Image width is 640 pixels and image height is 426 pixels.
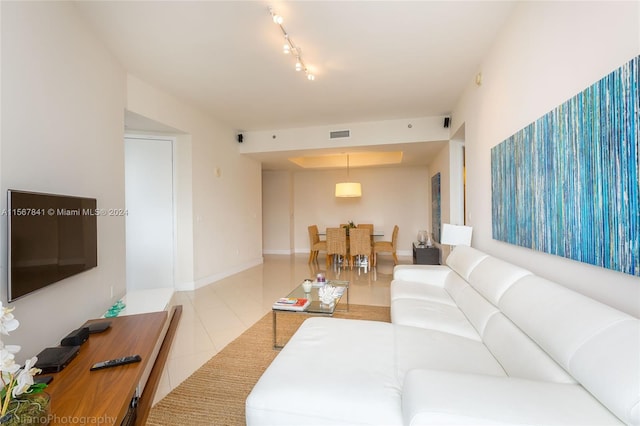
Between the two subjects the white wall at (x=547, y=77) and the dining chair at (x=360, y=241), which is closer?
the white wall at (x=547, y=77)

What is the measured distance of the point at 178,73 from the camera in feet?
10.8

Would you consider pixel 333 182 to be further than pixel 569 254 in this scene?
Yes

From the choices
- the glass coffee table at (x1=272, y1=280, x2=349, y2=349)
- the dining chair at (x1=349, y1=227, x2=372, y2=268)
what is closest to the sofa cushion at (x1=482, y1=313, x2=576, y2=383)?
the glass coffee table at (x1=272, y1=280, x2=349, y2=349)

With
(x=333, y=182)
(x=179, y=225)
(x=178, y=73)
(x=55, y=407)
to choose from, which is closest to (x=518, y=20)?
(x=178, y=73)

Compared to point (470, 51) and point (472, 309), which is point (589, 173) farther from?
point (470, 51)

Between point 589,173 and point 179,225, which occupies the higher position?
point 589,173

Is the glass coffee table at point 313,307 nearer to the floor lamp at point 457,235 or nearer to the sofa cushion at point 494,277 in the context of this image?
the sofa cushion at point 494,277

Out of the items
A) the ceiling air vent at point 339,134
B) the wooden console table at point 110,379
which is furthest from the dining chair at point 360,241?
the wooden console table at point 110,379

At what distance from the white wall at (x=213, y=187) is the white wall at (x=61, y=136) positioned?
780 millimetres

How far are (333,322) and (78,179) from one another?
2.24 meters

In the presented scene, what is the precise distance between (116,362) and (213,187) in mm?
3725

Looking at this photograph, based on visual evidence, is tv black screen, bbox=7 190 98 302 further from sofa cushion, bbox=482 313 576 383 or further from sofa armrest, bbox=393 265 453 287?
sofa armrest, bbox=393 265 453 287

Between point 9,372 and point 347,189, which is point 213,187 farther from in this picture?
point 9,372

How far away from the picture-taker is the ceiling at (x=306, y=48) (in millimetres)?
2273
